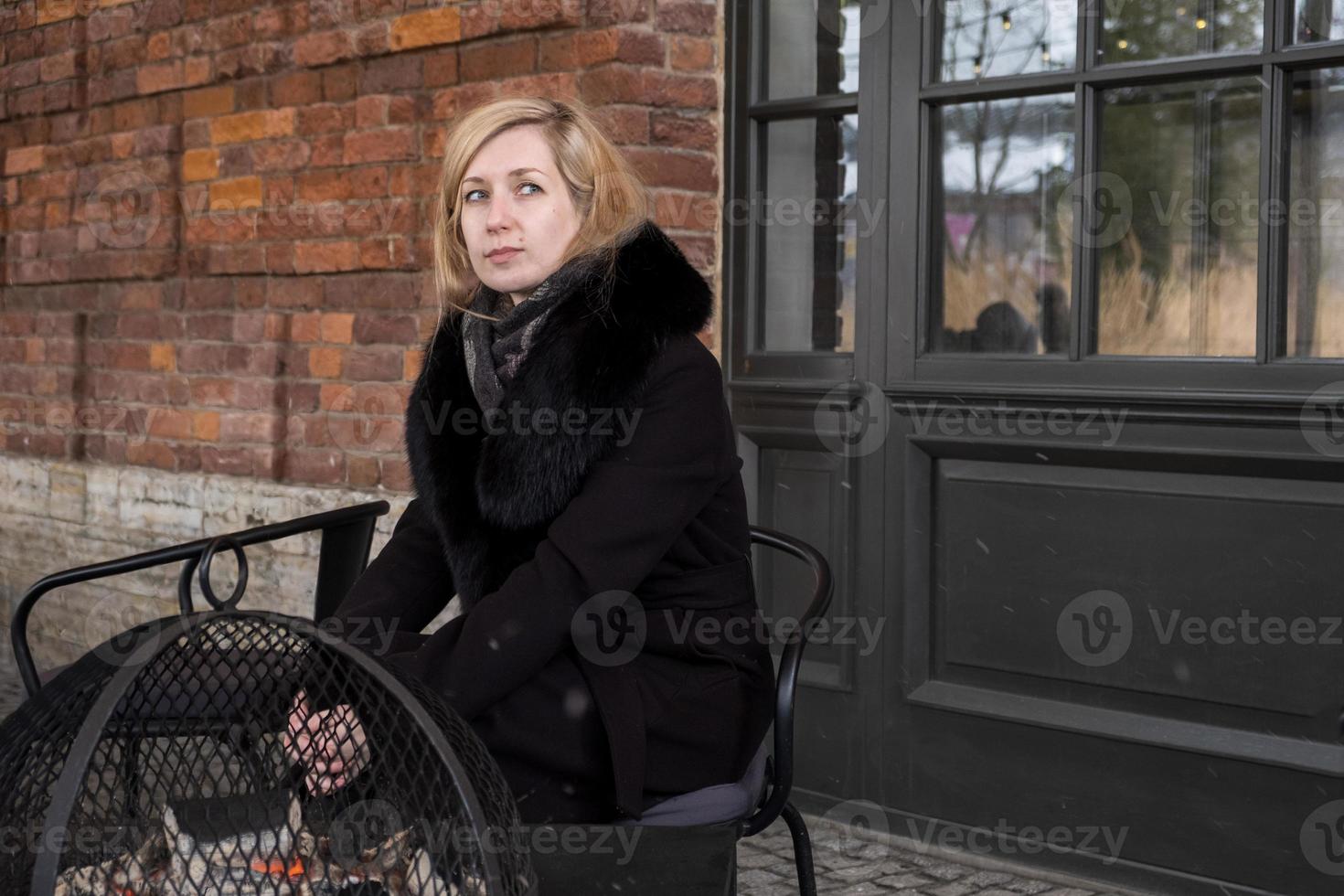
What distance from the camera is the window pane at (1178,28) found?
305 centimetres

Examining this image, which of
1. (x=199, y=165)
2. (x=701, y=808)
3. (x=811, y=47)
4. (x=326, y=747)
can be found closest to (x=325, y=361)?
(x=199, y=165)

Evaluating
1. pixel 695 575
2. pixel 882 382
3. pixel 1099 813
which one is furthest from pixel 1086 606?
pixel 695 575

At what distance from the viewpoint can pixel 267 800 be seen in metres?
1.79

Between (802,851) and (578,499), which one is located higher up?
(578,499)

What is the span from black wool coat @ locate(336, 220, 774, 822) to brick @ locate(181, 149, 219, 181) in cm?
257

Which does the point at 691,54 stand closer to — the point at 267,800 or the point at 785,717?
the point at 785,717

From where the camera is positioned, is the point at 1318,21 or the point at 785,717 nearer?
the point at 785,717

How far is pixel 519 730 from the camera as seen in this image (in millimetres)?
2191

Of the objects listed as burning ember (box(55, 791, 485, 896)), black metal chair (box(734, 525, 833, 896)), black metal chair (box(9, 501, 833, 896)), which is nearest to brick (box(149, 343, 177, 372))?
black metal chair (box(9, 501, 833, 896))

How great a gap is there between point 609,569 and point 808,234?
1781mm

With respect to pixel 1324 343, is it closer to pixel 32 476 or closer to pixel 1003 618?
pixel 1003 618

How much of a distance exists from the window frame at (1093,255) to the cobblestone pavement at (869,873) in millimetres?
1063

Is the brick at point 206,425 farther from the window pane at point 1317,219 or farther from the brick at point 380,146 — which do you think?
the window pane at point 1317,219

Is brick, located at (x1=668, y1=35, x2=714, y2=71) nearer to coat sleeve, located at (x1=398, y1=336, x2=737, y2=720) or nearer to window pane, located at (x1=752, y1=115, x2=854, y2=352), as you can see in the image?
window pane, located at (x1=752, y1=115, x2=854, y2=352)
